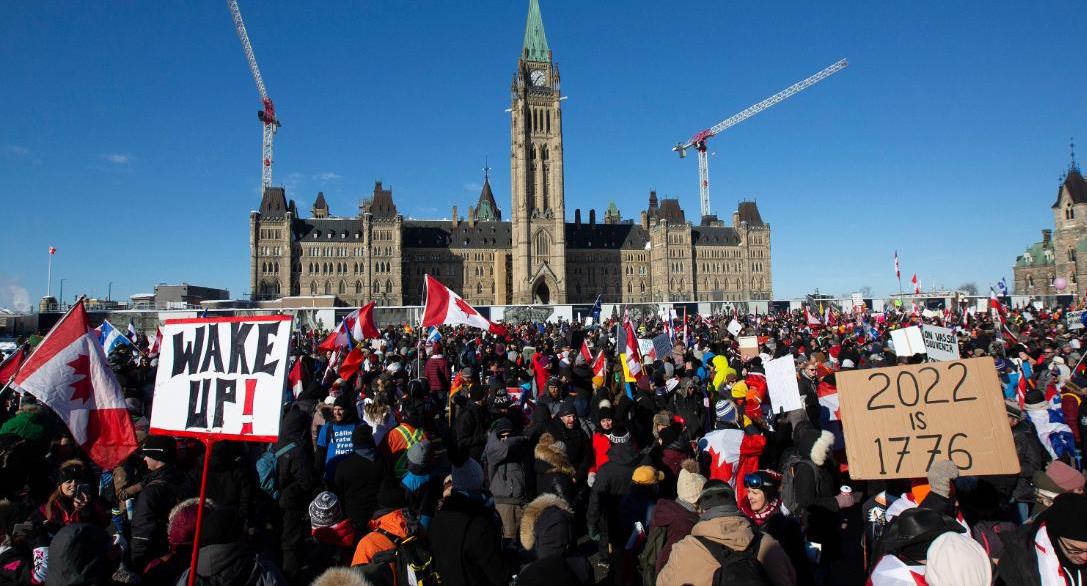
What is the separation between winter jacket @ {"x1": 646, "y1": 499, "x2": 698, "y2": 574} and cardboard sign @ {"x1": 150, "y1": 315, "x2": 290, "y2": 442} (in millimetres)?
2583

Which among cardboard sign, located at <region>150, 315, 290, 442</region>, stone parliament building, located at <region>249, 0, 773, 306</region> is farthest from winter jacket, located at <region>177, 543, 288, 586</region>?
stone parliament building, located at <region>249, 0, 773, 306</region>

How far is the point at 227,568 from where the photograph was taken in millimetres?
3229

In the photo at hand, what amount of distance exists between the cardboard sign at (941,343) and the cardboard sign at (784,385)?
2704mm

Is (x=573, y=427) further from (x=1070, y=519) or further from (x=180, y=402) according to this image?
(x=1070, y=519)

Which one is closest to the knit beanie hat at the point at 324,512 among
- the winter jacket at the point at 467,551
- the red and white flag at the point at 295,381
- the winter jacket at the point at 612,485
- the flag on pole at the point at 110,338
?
the winter jacket at the point at 467,551

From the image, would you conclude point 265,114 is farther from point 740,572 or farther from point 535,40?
point 740,572

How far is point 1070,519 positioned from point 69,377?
24.1 feet

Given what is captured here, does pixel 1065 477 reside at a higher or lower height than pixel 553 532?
higher

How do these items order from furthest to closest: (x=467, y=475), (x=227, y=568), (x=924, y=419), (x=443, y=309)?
1. (x=443, y=309)
2. (x=467, y=475)
3. (x=924, y=419)
4. (x=227, y=568)

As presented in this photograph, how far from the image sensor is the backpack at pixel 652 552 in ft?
13.5

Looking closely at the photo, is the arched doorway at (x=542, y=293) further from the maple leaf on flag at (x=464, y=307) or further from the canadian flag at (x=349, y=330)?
the maple leaf on flag at (x=464, y=307)

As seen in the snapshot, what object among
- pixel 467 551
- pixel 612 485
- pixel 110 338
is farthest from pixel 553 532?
pixel 110 338

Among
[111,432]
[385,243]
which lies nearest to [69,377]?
[111,432]

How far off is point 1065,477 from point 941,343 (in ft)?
20.1
